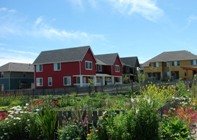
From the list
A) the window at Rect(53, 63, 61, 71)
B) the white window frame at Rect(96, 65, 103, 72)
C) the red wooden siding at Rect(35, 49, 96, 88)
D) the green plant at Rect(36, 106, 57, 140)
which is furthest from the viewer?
the white window frame at Rect(96, 65, 103, 72)

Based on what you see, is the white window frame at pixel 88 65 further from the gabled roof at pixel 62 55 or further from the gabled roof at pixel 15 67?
the gabled roof at pixel 15 67

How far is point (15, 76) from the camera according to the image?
8638 cm

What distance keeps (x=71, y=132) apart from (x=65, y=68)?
60783 millimetres

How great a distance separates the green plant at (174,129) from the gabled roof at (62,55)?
195 feet

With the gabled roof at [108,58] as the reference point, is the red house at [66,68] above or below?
below

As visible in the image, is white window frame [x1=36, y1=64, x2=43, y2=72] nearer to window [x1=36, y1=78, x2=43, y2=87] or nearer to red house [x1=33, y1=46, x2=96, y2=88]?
red house [x1=33, y1=46, x2=96, y2=88]

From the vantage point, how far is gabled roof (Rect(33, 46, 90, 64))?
233 feet

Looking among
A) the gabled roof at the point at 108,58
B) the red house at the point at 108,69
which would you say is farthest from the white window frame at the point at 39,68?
the gabled roof at the point at 108,58

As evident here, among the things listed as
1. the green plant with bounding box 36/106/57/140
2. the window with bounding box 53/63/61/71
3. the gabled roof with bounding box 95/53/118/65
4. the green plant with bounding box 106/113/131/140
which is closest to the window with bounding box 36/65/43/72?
the window with bounding box 53/63/61/71

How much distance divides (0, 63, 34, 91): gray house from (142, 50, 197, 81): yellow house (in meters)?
26.3

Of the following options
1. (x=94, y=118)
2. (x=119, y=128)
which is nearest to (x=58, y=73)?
(x=94, y=118)

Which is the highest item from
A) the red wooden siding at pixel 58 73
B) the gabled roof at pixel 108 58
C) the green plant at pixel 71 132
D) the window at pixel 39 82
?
the gabled roof at pixel 108 58

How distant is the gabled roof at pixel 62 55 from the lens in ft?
233

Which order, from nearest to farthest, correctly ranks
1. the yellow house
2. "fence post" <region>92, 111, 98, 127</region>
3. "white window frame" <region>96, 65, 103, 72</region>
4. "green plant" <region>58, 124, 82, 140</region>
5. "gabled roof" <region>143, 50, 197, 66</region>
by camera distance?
"green plant" <region>58, 124, 82, 140</region>
"fence post" <region>92, 111, 98, 127</region>
"white window frame" <region>96, 65, 103, 72</region>
the yellow house
"gabled roof" <region>143, 50, 197, 66</region>
